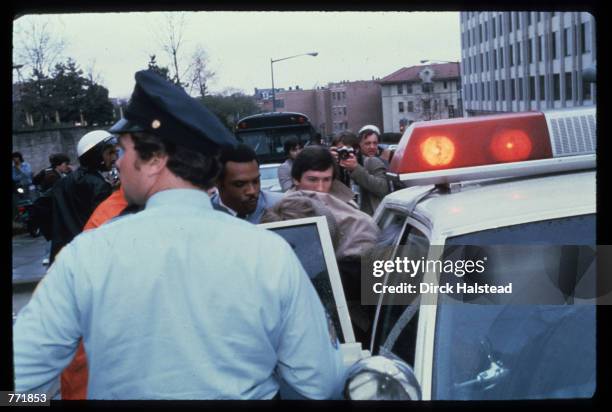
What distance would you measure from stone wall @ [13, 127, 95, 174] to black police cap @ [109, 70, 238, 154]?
256mm

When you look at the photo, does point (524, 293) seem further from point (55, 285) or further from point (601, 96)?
point (55, 285)

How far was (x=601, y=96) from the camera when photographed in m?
1.72

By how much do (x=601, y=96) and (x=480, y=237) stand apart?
16.7 inches

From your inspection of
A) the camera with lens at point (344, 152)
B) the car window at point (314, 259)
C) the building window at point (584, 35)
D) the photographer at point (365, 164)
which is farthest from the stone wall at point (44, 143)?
Result: the camera with lens at point (344, 152)

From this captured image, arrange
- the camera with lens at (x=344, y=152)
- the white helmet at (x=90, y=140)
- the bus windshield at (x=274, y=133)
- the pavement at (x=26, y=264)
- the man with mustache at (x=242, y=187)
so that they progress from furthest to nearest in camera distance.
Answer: the bus windshield at (x=274, y=133), the camera with lens at (x=344, y=152), the man with mustache at (x=242, y=187), the white helmet at (x=90, y=140), the pavement at (x=26, y=264)

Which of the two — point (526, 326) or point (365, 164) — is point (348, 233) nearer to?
point (526, 326)

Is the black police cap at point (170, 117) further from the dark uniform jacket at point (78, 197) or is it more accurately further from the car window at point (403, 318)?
the dark uniform jacket at point (78, 197)

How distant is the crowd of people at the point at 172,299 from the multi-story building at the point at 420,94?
0.84 m

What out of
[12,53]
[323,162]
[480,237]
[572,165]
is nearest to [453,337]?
[480,237]

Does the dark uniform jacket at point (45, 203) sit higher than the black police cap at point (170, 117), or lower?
lower

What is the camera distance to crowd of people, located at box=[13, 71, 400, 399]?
1.54m

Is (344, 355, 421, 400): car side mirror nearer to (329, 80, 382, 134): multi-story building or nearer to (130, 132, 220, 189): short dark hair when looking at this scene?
(130, 132, 220, 189): short dark hair

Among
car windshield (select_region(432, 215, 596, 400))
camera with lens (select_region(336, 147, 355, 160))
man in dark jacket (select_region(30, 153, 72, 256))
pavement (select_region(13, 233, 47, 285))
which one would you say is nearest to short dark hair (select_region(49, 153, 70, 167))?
man in dark jacket (select_region(30, 153, 72, 256))

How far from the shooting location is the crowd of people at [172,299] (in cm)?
154
